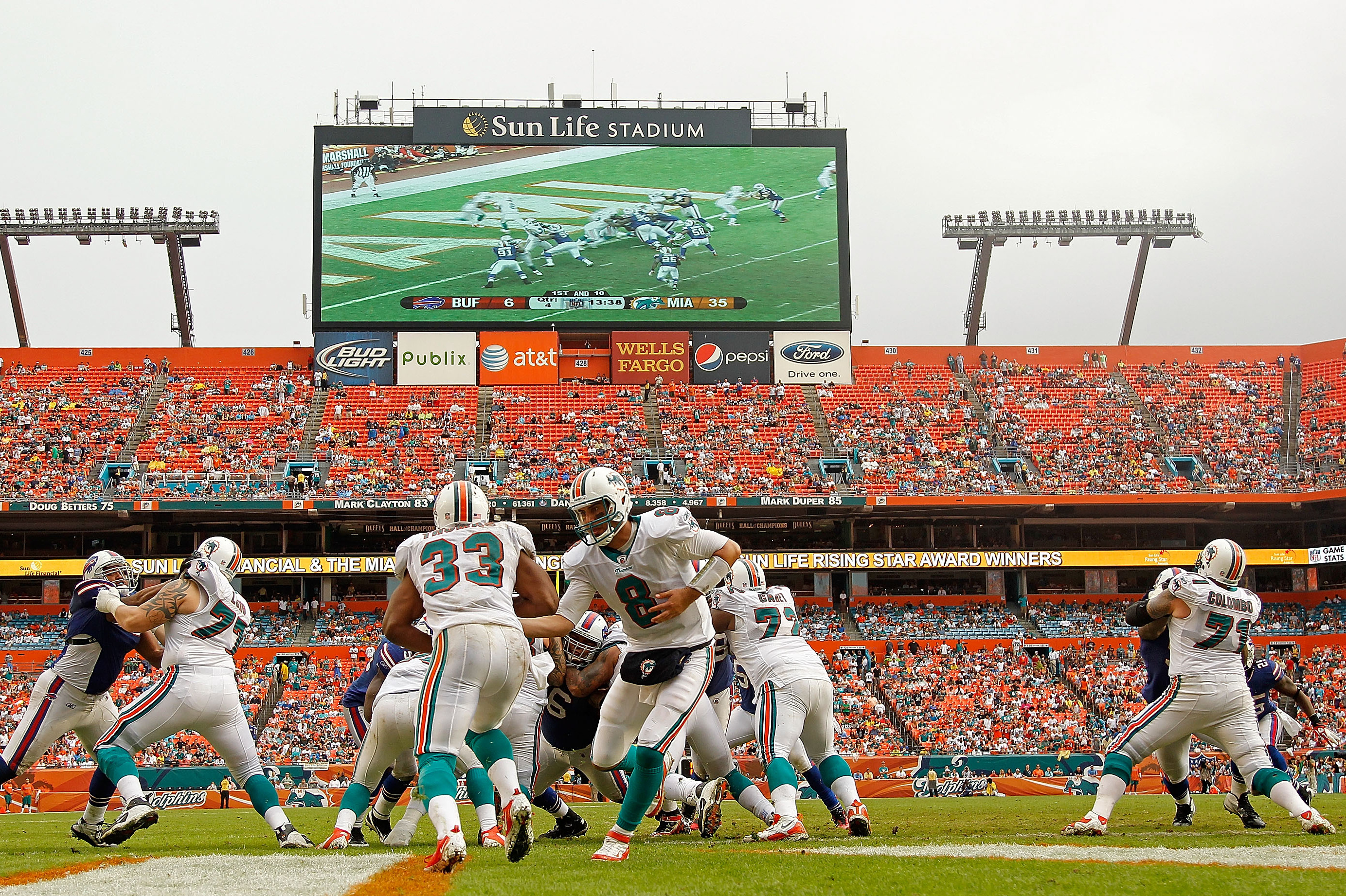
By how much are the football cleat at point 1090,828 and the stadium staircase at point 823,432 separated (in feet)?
94.9

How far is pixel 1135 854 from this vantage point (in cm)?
746

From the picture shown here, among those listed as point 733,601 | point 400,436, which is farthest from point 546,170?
point 733,601

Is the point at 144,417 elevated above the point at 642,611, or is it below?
above

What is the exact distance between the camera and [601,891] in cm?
584

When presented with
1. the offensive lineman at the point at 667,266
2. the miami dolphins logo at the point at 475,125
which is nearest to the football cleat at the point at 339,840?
the offensive lineman at the point at 667,266

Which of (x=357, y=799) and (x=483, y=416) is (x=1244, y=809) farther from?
(x=483, y=416)

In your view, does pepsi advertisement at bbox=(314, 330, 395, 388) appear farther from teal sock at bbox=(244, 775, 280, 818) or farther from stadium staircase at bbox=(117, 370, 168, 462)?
teal sock at bbox=(244, 775, 280, 818)

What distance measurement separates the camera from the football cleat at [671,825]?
11.1 m

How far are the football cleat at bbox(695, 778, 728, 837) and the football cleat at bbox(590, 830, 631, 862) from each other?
9.46 feet

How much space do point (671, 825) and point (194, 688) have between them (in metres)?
4.30

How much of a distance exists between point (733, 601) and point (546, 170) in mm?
33398

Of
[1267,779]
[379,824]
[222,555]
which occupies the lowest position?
[379,824]

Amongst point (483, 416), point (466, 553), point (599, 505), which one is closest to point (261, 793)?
point (466, 553)

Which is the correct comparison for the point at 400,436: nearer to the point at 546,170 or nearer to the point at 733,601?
the point at 546,170
